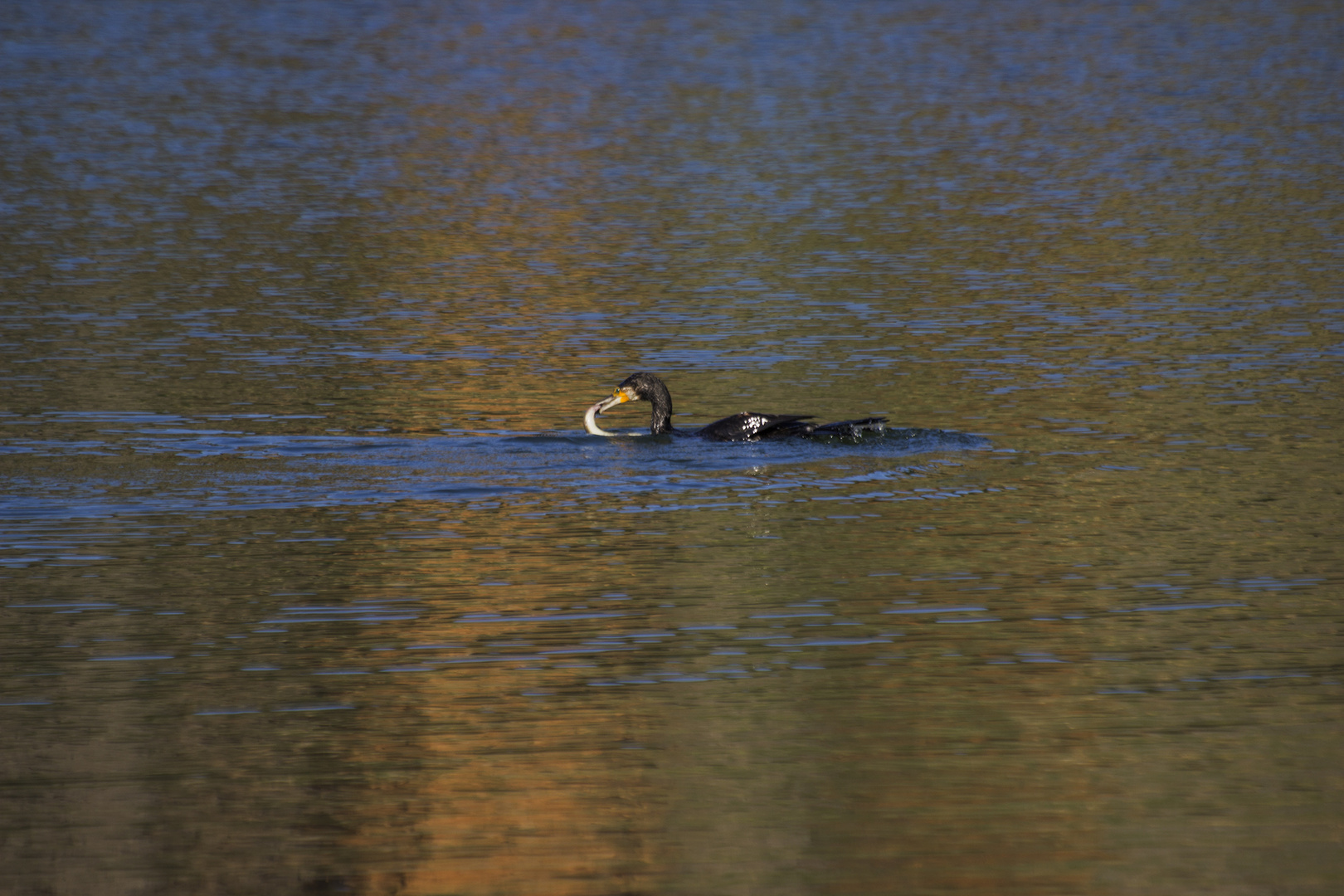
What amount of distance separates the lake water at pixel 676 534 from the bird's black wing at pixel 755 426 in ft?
0.47

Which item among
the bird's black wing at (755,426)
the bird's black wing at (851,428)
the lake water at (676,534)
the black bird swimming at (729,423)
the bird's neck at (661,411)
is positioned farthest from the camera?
the bird's neck at (661,411)

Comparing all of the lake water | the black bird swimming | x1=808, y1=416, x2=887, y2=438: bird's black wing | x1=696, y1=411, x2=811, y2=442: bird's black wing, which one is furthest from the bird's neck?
x1=808, y1=416, x2=887, y2=438: bird's black wing

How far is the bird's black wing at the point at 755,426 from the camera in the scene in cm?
1775

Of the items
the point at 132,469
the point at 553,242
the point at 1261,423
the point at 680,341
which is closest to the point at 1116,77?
the point at 553,242

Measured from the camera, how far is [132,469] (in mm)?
17156

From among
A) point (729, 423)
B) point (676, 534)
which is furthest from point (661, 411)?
point (676, 534)

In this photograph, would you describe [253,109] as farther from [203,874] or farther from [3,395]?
[203,874]

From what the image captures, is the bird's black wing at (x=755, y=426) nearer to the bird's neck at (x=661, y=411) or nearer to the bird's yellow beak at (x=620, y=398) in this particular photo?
the bird's neck at (x=661, y=411)

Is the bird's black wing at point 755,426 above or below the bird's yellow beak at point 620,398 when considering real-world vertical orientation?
below

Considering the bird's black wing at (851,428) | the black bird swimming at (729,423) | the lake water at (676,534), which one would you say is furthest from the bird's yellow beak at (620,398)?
the bird's black wing at (851,428)

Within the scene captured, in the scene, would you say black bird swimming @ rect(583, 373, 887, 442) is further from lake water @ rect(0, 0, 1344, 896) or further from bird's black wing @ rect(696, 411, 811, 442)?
lake water @ rect(0, 0, 1344, 896)

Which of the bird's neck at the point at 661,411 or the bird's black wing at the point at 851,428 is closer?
the bird's black wing at the point at 851,428

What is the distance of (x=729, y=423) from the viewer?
59.3 ft

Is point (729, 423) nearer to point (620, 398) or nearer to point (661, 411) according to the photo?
point (661, 411)
